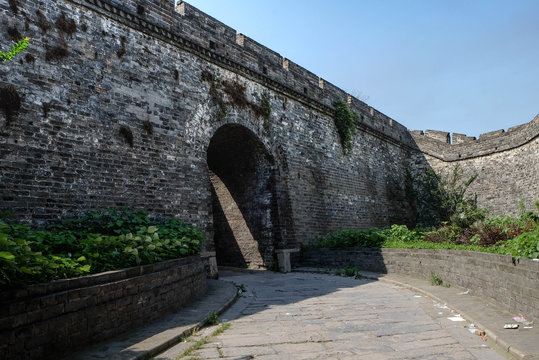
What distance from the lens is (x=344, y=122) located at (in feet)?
51.8

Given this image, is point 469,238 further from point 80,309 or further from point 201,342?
point 80,309

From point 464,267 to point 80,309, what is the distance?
6.15 meters

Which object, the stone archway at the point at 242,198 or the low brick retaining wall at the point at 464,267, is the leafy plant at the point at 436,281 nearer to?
the low brick retaining wall at the point at 464,267

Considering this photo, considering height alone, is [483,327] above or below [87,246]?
below

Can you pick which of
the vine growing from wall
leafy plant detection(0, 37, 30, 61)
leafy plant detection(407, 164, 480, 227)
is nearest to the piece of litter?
leafy plant detection(0, 37, 30, 61)

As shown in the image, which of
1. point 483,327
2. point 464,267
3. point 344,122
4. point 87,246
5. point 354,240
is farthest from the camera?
point 344,122

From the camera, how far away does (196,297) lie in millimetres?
6578

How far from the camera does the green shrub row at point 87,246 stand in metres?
3.32

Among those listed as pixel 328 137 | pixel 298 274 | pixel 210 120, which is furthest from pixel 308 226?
pixel 210 120

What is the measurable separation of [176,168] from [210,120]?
1821 millimetres

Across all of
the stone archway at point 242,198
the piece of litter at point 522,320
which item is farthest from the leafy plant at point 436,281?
the stone archway at point 242,198

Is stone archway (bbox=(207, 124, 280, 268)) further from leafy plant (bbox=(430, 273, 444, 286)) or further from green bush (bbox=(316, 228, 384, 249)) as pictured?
leafy plant (bbox=(430, 273, 444, 286))

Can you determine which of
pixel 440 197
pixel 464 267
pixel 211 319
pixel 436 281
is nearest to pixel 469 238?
pixel 436 281

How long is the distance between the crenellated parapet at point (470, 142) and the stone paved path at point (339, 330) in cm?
1275
